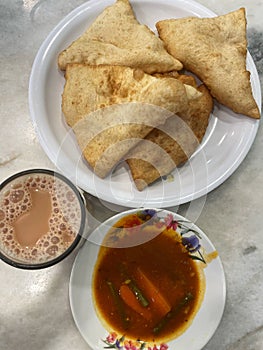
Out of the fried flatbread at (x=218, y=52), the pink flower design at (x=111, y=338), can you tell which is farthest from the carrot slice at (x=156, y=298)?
the fried flatbread at (x=218, y=52)

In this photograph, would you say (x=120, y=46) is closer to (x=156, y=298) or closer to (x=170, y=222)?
(x=170, y=222)

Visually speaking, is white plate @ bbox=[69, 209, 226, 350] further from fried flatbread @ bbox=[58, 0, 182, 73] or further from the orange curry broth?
fried flatbread @ bbox=[58, 0, 182, 73]

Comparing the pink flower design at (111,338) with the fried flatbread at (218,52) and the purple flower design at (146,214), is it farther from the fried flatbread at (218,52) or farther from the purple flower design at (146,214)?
the fried flatbread at (218,52)

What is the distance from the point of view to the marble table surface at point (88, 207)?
1527mm

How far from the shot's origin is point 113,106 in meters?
1.44

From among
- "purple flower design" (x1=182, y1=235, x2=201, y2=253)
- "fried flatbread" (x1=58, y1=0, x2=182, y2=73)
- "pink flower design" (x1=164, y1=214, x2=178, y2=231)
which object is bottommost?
"purple flower design" (x1=182, y1=235, x2=201, y2=253)

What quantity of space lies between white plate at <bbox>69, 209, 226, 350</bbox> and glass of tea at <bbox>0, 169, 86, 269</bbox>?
0.26ft

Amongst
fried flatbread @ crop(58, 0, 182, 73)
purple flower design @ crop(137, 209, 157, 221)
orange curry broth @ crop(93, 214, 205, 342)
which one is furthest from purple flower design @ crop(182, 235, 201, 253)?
fried flatbread @ crop(58, 0, 182, 73)

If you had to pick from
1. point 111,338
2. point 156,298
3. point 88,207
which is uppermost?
point 88,207

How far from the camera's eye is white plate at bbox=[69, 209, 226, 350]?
1459 mm

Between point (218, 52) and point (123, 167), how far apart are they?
436 mm

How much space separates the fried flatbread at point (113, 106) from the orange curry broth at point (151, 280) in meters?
0.22

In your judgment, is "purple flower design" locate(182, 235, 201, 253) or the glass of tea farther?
"purple flower design" locate(182, 235, 201, 253)

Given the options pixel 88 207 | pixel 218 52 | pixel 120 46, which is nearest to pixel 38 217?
pixel 88 207
